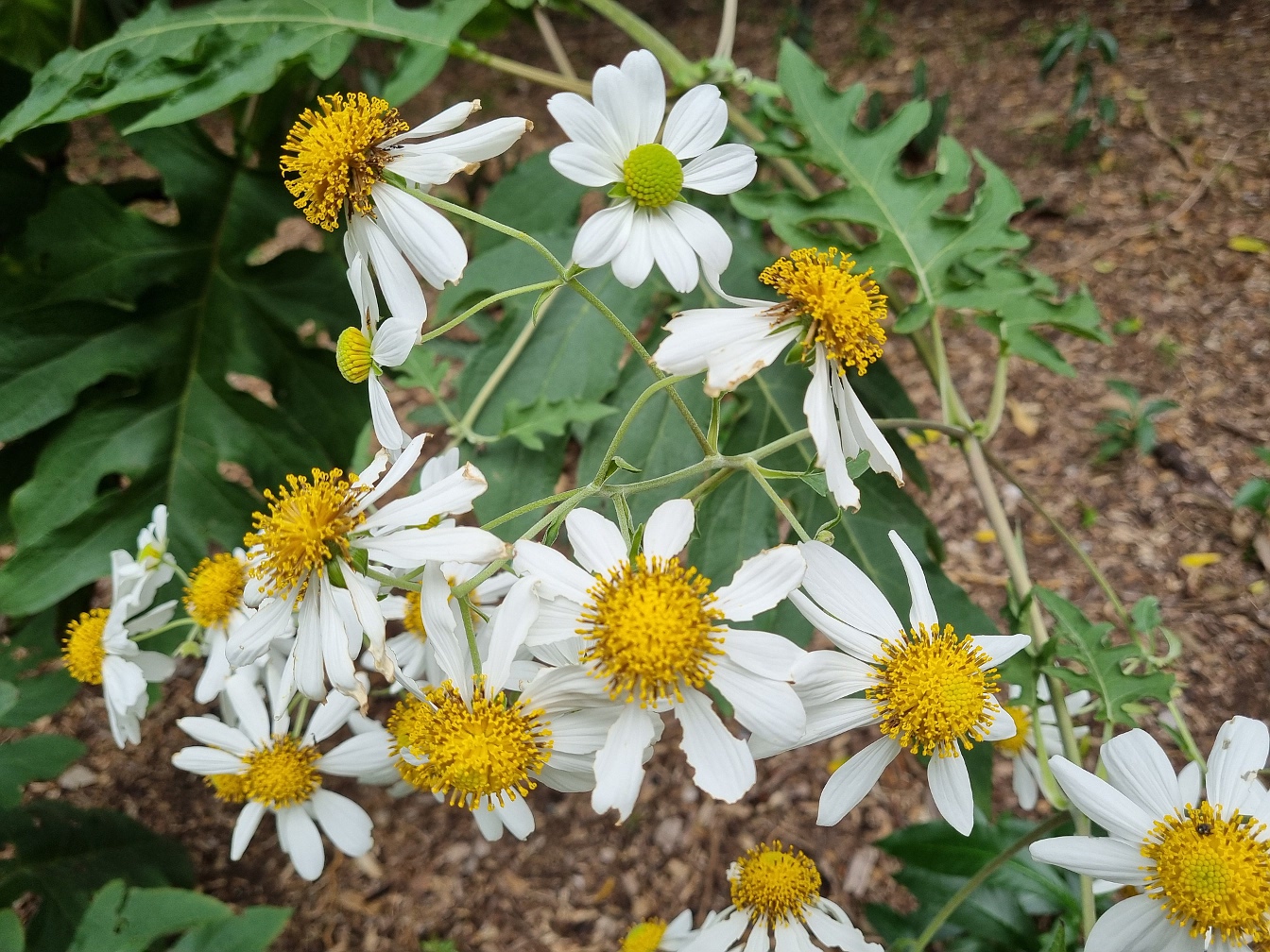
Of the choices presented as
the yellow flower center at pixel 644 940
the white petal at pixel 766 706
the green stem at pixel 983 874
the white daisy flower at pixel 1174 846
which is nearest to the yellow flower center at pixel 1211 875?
the white daisy flower at pixel 1174 846

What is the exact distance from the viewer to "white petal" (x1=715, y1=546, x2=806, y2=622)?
0.66 meters

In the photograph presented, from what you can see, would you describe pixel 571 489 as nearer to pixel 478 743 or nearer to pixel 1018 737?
pixel 478 743

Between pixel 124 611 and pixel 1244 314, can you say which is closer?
pixel 124 611

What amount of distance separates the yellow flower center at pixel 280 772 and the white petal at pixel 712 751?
2.14 feet

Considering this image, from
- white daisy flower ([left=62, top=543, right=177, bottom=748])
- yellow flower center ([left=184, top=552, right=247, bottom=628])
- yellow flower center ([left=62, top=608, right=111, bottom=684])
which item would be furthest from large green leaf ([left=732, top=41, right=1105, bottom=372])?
yellow flower center ([left=62, top=608, right=111, bottom=684])

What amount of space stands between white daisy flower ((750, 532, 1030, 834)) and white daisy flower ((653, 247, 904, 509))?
0.11 m

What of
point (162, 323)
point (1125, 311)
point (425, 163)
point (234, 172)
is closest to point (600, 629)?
point (425, 163)

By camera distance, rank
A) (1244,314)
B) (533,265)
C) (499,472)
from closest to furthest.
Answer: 1. (499,472)
2. (533,265)
3. (1244,314)

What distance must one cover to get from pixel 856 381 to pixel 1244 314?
1.58 m

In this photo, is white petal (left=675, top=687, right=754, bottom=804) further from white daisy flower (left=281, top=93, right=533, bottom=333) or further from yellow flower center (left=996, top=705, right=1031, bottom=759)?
yellow flower center (left=996, top=705, right=1031, bottom=759)

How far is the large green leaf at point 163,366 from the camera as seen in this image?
138 centimetres

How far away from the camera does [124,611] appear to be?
1.06m

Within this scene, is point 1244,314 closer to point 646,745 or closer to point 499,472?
point 499,472

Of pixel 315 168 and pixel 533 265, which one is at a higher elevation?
pixel 315 168
